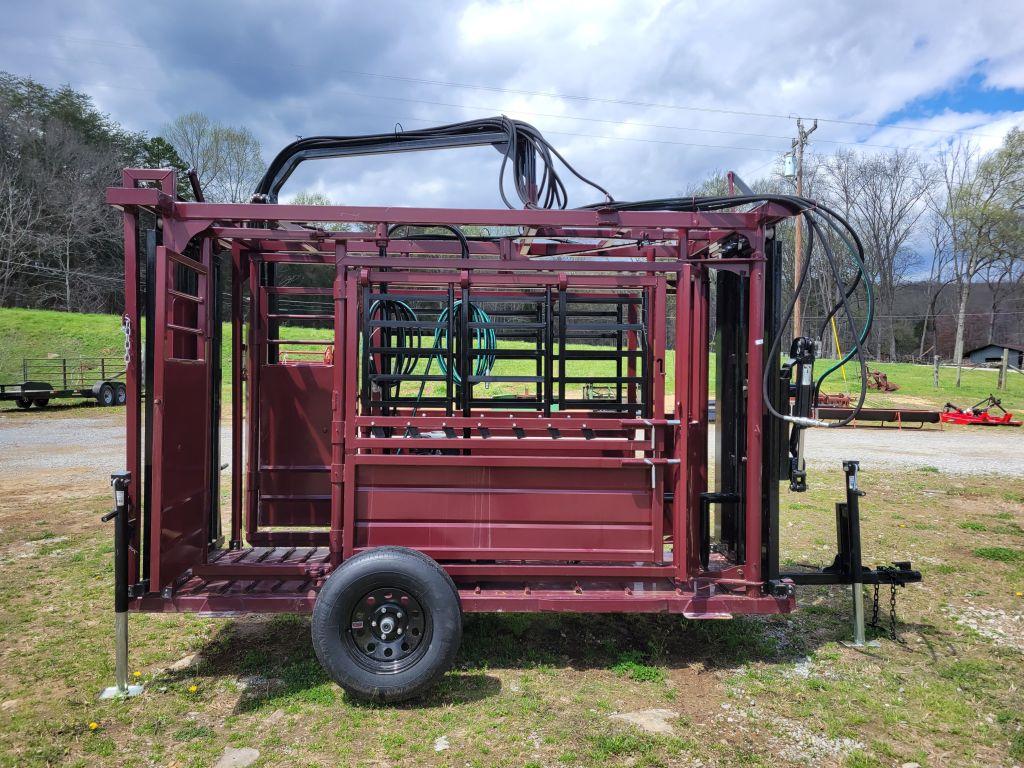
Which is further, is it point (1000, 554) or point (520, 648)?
point (1000, 554)

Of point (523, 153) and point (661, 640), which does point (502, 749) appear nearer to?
point (661, 640)

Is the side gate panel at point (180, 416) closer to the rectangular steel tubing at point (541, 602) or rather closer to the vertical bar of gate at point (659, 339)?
the rectangular steel tubing at point (541, 602)

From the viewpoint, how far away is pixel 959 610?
5.15 metres

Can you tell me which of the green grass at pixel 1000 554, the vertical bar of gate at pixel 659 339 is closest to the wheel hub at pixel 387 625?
the vertical bar of gate at pixel 659 339

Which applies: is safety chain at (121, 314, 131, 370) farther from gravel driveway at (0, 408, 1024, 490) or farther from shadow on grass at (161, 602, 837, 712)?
gravel driveway at (0, 408, 1024, 490)

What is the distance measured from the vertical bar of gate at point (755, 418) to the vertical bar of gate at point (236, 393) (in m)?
3.54

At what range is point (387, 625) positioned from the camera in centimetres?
367

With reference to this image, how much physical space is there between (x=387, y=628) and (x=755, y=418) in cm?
247

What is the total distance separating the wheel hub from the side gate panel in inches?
47.5

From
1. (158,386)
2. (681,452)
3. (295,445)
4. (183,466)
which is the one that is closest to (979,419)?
(681,452)

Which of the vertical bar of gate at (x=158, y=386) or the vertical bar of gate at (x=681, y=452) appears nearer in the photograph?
the vertical bar of gate at (x=158, y=386)

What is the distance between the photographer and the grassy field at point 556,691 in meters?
3.26

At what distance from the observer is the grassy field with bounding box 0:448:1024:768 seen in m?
3.26

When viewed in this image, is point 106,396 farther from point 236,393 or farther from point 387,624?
point 387,624
